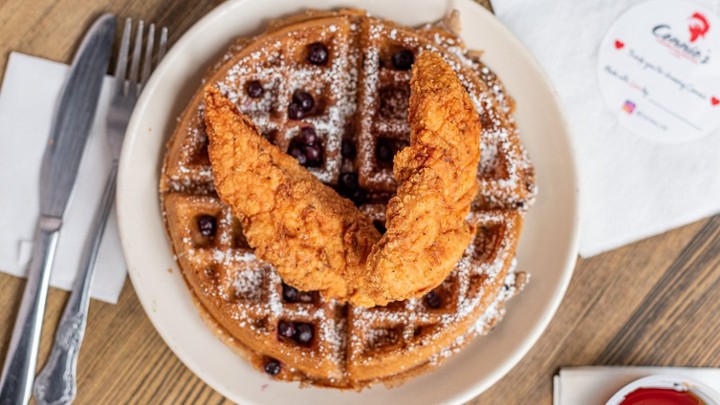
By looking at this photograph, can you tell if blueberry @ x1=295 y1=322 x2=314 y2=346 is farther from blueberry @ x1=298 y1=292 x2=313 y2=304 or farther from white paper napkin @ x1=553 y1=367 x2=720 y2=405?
white paper napkin @ x1=553 y1=367 x2=720 y2=405

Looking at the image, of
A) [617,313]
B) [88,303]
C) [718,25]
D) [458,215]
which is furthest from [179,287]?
[718,25]

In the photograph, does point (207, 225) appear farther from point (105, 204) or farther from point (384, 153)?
point (384, 153)

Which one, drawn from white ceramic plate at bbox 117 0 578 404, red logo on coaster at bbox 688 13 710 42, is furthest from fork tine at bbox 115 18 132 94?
red logo on coaster at bbox 688 13 710 42

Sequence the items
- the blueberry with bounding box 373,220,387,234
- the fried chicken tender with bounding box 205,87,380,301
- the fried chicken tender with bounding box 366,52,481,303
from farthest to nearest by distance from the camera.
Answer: the blueberry with bounding box 373,220,387,234 < the fried chicken tender with bounding box 205,87,380,301 < the fried chicken tender with bounding box 366,52,481,303

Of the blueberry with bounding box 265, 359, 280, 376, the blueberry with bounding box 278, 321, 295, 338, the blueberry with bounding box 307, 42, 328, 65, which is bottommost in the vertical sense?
the blueberry with bounding box 265, 359, 280, 376

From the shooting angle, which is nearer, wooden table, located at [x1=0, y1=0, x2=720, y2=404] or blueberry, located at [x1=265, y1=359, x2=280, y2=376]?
blueberry, located at [x1=265, y1=359, x2=280, y2=376]

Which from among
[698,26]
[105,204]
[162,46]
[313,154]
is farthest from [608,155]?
[105,204]

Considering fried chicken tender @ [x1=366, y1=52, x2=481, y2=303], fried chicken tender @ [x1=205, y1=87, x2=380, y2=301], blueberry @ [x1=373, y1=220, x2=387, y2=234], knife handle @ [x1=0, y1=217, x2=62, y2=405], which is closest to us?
fried chicken tender @ [x1=366, y1=52, x2=481, y2=303]

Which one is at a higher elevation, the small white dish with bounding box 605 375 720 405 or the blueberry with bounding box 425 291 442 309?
the small white dish with bounding box 605 375 720 405
